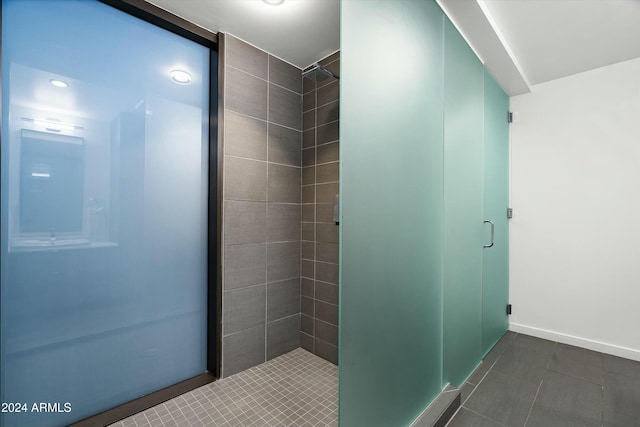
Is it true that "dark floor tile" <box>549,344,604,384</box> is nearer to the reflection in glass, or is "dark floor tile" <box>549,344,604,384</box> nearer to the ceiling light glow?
the reflection in glass

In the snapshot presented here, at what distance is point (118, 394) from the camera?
64.9 inches

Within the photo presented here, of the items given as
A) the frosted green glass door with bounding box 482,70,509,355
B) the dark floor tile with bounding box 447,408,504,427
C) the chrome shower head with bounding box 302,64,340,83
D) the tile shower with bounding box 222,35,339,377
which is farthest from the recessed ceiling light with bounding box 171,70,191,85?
the dark floor tile with bounding box 447,408,504,427

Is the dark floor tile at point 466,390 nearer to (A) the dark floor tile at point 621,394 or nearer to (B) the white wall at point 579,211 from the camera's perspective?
(A) the dark floor tile at point 621,394

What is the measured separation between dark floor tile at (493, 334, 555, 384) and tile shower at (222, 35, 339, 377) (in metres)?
1.37

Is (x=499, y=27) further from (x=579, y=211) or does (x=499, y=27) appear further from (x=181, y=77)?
(x=181, y=77)

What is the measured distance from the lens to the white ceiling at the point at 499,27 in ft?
5.60

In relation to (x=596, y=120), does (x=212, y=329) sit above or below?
below

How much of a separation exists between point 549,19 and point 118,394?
3727 millimetres

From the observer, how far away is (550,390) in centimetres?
182

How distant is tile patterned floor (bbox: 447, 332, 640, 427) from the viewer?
5.12 feet

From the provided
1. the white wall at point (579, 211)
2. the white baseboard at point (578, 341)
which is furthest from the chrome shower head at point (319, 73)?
the white baseboard at point (578, 341)

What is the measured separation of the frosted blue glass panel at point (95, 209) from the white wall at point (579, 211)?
10.3 feet

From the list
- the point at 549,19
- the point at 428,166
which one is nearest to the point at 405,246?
the point at 428,166

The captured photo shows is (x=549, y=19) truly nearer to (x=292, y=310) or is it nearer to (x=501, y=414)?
(x=501, y=414)
